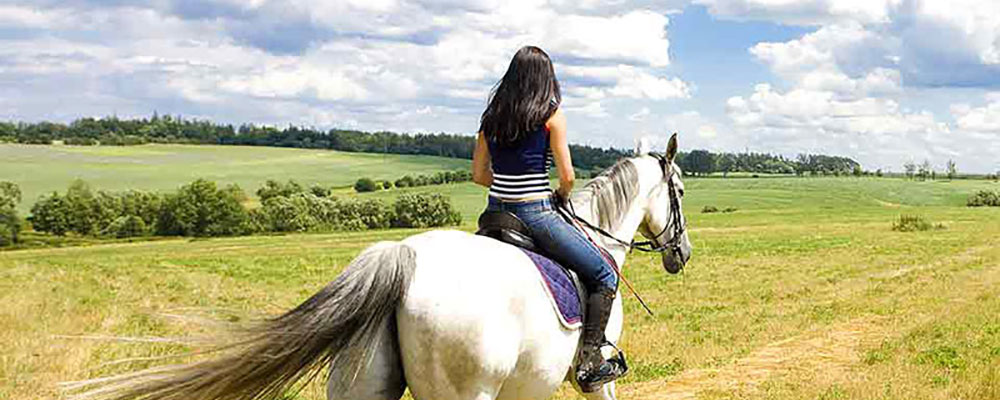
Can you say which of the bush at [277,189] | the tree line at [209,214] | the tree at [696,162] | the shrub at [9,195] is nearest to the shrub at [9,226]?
the tree line at [209,214]

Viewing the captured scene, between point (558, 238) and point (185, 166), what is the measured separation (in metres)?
141

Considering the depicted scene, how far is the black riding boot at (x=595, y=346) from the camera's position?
21.1 feet

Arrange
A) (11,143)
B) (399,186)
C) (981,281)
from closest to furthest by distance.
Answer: (981,281) → (399,186) → (11,143)

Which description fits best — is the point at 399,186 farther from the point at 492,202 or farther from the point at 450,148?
the point at 492,202

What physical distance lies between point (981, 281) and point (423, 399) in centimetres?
2512

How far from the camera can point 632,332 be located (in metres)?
16.5

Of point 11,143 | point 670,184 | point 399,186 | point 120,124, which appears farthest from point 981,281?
point 120,124

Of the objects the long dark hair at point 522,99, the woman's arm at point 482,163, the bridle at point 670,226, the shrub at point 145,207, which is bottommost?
the shrub at point 145,207

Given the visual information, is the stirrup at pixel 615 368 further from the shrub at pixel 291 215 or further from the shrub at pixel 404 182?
the shrub at pixel 404 182

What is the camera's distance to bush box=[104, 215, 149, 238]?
291 ft

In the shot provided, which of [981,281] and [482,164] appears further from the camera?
[981,281]

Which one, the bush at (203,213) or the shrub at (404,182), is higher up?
the shrub at (404,182)

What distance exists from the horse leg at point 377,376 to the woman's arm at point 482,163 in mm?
1663

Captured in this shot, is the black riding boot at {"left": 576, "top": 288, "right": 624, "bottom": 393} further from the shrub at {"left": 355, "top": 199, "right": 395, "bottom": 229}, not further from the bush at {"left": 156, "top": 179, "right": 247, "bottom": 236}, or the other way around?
the bush at {"left": 156, "top": 179, "right": 247, "bottom": 236}
